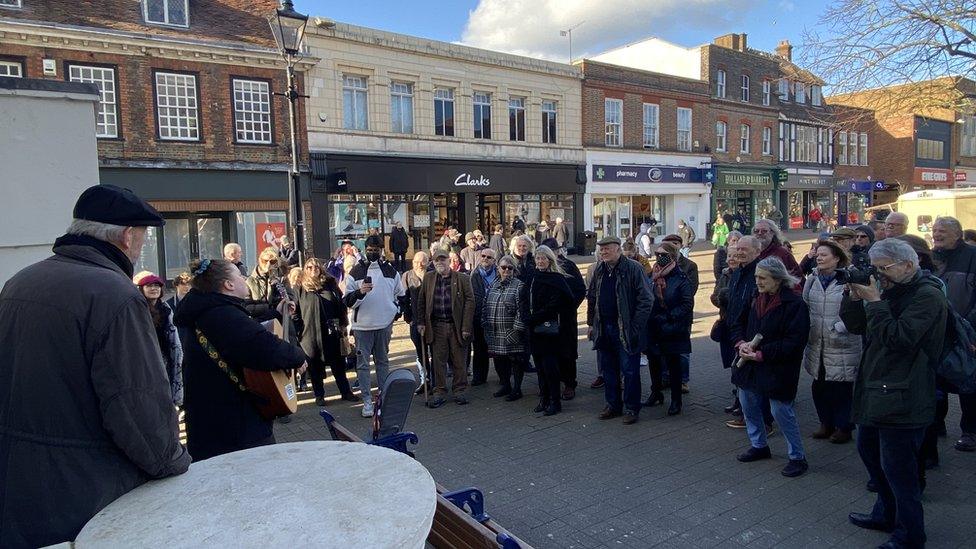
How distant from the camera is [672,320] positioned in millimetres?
6547

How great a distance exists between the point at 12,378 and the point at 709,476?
464 centimetres

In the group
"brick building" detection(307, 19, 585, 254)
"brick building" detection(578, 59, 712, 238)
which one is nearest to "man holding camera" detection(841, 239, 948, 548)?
"brick building" detection(307, 19, 585, 254)

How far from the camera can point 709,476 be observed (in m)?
5.01

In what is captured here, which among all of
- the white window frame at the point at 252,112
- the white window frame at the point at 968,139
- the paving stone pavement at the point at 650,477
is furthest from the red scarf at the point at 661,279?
the white window frame at the point at 968,139

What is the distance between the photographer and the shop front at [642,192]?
27.5 metres

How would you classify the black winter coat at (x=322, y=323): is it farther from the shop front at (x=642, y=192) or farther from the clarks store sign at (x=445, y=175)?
the shop front at (x=642, y=192)

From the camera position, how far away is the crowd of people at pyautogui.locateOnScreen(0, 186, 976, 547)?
2117 millimetres

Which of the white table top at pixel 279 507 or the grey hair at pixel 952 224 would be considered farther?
the grey hair at pixel 952 224

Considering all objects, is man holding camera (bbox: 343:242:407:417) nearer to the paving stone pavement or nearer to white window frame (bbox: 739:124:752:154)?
the paving stone pavement

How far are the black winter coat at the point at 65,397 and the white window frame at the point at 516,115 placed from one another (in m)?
23.4

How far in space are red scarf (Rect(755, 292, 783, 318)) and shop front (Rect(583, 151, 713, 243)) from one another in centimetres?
2145

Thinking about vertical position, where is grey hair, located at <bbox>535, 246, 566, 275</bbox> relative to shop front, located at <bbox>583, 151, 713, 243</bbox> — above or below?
below

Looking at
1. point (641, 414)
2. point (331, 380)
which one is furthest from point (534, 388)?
point (331, 380)

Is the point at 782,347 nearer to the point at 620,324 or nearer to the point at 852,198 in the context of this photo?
the point at 620,324
